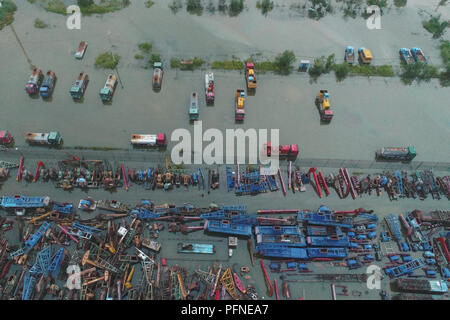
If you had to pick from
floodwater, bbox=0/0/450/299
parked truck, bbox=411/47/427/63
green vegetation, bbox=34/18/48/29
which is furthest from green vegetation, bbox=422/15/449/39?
green vegetation, bbox=34/18/48/29

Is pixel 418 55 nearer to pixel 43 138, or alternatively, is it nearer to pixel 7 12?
pixel 43 138

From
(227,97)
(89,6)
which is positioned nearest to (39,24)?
(89,6)

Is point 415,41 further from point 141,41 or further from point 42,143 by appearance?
point 42,143

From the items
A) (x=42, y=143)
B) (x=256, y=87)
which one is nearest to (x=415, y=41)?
(x=256, y=87)

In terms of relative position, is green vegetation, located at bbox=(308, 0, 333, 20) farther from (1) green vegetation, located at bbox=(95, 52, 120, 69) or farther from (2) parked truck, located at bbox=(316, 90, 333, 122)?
(1) green vegetation, located at bbox=(95, 52, 120, 69)

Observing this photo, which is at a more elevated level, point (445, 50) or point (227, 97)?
point (445, 50)

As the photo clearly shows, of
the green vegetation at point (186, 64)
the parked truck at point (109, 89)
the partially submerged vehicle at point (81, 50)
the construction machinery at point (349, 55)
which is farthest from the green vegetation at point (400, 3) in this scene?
the partially submerged vehicle at point (81, 50)

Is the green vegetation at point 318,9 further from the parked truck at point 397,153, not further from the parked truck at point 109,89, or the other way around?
the parked truck at point 109,89
